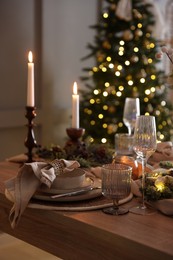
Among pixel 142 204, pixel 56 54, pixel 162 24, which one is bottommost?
pixel 142 204

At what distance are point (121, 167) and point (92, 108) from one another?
274cm

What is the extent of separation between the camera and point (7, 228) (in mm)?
1783

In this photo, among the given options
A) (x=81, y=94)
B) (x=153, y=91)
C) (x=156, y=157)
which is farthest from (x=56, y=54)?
(x=156, y=157)

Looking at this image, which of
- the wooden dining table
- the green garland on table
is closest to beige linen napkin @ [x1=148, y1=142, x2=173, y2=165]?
the green garland on table

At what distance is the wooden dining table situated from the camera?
1270 millimetres

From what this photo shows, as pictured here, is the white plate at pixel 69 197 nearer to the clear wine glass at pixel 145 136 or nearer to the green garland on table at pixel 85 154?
the clear wine glass at pixel 145 136

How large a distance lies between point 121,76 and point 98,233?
9.73 feet

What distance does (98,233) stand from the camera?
4.51 ft

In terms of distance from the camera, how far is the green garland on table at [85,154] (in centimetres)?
212

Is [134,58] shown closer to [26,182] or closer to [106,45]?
[106,45]

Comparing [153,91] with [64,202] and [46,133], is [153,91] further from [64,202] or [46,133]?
[64,202]

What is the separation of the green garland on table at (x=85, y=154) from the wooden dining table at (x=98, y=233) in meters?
0.47

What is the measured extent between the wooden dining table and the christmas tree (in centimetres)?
254

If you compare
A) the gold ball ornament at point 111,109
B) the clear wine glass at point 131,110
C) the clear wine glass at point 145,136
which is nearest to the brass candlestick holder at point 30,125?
the clear wine glass at point 131,110
